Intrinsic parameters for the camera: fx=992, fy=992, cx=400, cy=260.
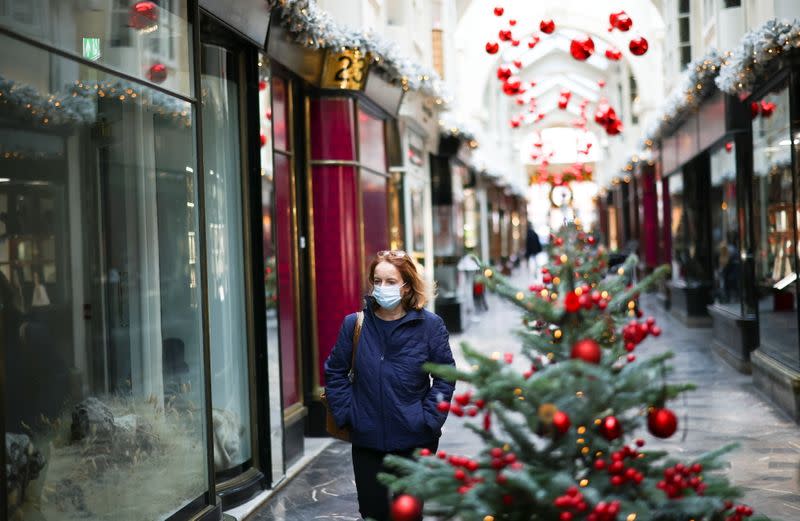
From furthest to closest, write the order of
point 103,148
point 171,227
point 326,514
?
point 326,514 < point 171,227 < point 103,148

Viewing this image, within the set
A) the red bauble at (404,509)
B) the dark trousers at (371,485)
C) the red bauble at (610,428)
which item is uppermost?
the red bauble at (610,428)

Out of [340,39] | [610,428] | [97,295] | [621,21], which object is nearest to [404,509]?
[610,428]

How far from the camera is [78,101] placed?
4.54 metres

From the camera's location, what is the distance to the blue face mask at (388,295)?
14.1ft

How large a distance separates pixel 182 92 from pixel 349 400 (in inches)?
86.7

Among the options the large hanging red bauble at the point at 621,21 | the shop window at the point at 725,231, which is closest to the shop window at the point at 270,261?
the large hanging red bauble at the point at 621,21

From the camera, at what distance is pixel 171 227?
5.53 meters

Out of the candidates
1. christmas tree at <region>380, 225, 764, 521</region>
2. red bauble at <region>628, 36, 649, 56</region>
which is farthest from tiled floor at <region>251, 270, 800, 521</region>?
red bauble at <region>628, 36, 649, 56</region>

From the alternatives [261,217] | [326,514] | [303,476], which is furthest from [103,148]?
[303,476]

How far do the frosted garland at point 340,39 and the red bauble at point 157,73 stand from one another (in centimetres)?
161

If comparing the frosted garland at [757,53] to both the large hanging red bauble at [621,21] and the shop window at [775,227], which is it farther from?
the large hanging red bauble at [621,21]

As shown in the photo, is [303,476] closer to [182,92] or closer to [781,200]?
[182,92]

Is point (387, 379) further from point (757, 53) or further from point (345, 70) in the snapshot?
point (757, 53)

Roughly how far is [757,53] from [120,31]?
5855mm
